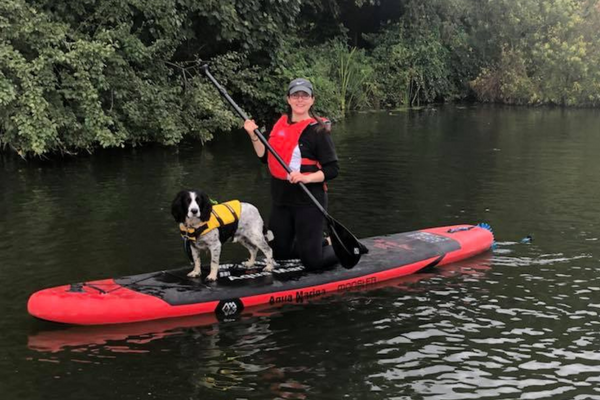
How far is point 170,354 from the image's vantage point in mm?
5582

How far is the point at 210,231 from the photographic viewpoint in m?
6.51

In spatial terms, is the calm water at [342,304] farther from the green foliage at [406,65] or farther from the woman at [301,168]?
the green foliage at [406,65]

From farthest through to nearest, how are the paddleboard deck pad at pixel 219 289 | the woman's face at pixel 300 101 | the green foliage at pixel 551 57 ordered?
the green foliage at pixel 551 57
the woman's face at pixel 300 101
the paddleboard deck pad at pixel 219 289

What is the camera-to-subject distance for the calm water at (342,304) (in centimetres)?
514

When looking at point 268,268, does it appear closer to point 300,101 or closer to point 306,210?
point 306,210

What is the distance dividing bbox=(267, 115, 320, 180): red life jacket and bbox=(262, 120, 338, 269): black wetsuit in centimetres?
5

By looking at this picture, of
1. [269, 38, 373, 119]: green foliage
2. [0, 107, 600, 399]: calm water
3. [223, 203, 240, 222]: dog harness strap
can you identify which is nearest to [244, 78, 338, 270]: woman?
[223, 203, 240, 222]: dog harness strap

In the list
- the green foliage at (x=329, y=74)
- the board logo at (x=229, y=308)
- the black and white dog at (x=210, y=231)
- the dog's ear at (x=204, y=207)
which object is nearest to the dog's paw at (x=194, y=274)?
the black and white dog at (x=210, y=231)

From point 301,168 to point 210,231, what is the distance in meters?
1.16

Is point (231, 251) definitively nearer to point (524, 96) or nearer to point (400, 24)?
point (400, 24)

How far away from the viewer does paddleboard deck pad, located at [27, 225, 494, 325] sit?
237 inches

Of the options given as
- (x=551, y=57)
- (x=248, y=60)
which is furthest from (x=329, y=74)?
(x=551, y=57)

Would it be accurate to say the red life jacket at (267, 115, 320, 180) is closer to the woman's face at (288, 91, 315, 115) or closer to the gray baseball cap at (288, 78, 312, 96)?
the woman's face at (288, 91, 315, 115)

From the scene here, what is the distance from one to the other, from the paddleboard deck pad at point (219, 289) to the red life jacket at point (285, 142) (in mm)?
1098
